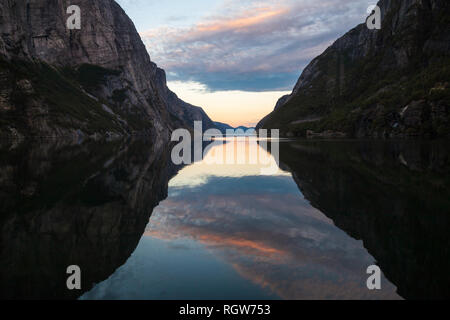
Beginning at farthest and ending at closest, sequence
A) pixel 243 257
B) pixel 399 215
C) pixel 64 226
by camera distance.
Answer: pixel 399 215 → pixel 64 226 → pixel 243 257

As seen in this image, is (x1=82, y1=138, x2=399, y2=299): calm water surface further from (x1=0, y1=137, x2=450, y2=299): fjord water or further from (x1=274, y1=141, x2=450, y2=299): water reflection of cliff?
(x1=274, y1=141, x2=450, y2=299): water reflection of cliff

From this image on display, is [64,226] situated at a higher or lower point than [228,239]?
higher

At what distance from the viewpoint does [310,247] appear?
1184 cm

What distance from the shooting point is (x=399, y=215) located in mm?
15570

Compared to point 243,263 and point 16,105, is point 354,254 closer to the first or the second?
point 243,263

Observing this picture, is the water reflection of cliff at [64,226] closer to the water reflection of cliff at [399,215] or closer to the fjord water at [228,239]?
the fjord water at [228,239]

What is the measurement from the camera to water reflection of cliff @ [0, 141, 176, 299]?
9680mm

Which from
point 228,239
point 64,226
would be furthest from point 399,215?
point 64,226

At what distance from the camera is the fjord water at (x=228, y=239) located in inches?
346

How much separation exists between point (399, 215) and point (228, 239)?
901 centimetres

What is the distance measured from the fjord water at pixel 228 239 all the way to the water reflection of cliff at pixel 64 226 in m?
0.07

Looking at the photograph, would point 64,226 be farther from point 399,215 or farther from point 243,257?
point 399,215

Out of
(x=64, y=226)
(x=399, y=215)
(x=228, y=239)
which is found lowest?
(x=228, y=239)

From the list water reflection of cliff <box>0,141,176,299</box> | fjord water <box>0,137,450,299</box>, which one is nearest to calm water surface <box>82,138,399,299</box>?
fjord water <box>0,137,450,299</box>
